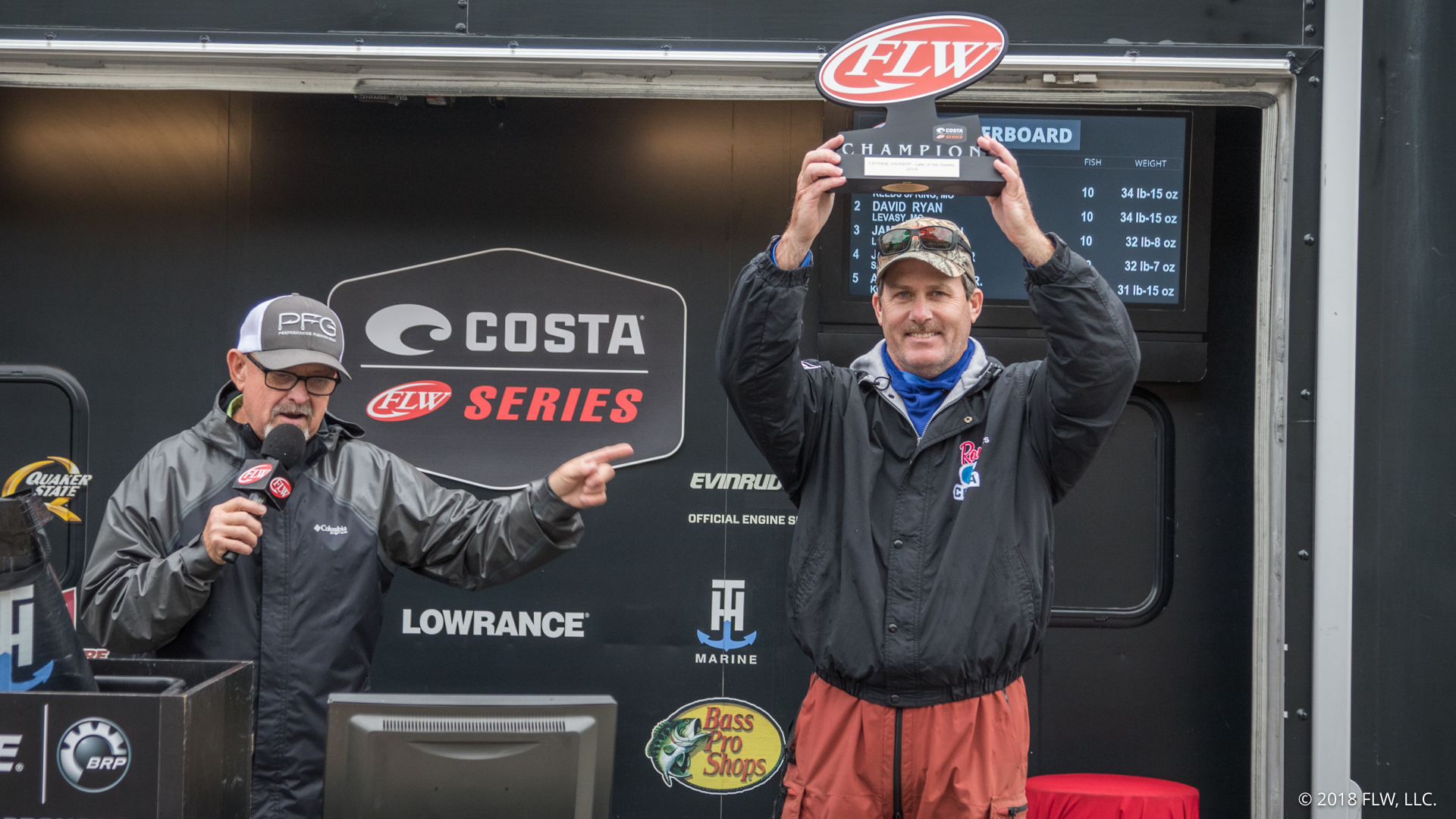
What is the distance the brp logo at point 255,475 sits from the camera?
1922 millimetres

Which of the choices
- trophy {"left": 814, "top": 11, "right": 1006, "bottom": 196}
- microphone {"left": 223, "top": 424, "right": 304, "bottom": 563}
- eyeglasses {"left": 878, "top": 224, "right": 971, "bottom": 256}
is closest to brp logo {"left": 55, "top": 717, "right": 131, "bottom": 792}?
microphone {"left": 223, "top": 424, "right": 304, "bottom": 563}

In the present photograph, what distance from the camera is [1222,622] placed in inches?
124

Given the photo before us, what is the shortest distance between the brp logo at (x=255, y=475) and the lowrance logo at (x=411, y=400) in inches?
48.5

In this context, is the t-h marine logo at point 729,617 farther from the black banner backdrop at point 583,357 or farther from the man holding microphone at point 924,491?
the man holding microphone at point 924,491

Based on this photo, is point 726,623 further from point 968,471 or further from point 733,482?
point 968,471

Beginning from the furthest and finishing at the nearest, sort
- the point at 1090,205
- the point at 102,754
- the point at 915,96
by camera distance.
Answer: the point at 1090,205 → the point at 915,96 → the point at 102,754

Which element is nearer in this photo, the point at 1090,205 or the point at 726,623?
the point at 1090,205

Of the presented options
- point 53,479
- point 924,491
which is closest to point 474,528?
point 924,491

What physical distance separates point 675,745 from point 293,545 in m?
1.42

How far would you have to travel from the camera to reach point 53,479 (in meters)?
3.17

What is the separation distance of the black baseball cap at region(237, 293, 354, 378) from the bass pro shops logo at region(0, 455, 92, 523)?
A: 133cm

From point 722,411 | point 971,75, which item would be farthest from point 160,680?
point 722,411

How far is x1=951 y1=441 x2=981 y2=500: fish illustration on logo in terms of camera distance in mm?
2055

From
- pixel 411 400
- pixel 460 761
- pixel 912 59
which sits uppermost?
pixel 912 59
